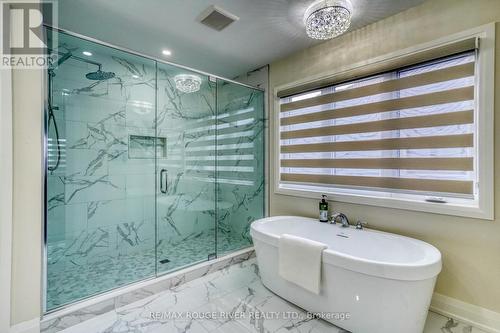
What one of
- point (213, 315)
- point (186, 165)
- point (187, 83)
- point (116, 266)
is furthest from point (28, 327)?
point (187, 83)

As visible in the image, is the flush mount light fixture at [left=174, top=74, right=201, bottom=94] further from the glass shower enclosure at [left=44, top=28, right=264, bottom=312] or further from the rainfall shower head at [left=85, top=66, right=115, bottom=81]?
the rainfall shower head at [left=85, top=66, right=115, bottom=81]

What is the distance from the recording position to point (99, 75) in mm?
2650

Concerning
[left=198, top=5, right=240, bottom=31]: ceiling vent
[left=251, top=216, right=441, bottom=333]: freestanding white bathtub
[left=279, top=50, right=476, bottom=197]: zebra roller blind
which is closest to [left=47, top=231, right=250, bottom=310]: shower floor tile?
[left=251, top=216, right=441, bottom=333]: freestanding white bathtub

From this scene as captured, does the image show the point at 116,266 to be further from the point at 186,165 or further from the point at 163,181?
the point at 186,165

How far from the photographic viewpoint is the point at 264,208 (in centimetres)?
328

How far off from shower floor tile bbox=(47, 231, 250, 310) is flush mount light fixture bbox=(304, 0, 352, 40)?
8.20 ft

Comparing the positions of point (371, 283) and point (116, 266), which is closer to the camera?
point (371, 283)

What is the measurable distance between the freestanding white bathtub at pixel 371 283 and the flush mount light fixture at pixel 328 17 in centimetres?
170

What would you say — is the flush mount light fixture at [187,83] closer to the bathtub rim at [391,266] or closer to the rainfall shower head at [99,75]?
the rainfall shower head at [99,75]

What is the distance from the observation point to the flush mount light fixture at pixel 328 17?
69.3 inches

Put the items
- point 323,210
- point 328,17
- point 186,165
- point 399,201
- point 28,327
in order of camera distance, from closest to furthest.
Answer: point 28,327
point 328,17
point 399,201
point 323,210
point 186,165

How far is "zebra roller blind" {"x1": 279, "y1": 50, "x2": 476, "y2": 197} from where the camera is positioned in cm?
180

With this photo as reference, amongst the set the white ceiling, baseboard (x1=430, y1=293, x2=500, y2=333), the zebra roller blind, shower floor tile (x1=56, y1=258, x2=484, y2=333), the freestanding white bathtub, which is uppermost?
the white ceiling

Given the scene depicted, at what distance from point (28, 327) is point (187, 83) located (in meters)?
2.63
